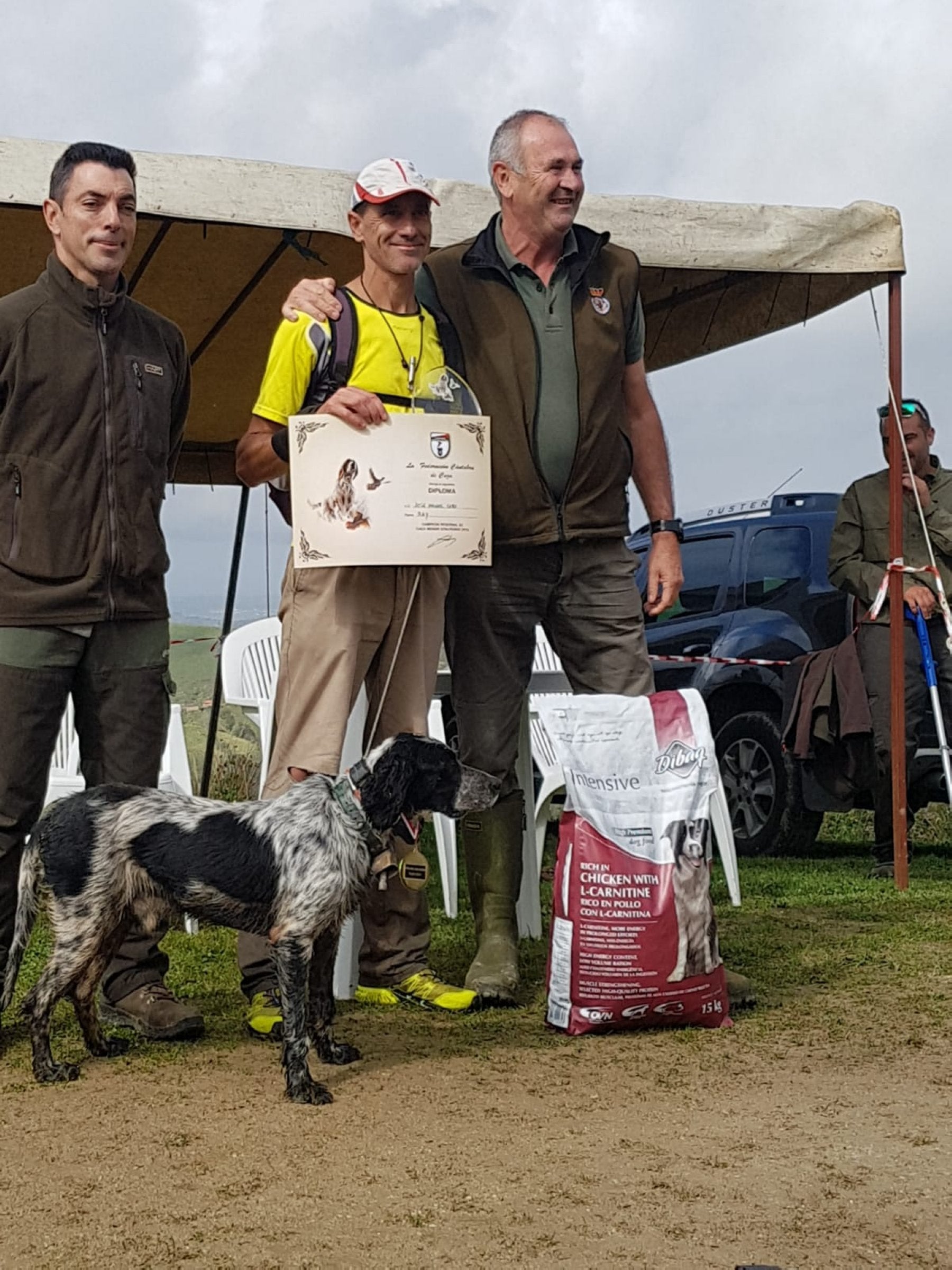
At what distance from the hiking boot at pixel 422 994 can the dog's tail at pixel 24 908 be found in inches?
40.2

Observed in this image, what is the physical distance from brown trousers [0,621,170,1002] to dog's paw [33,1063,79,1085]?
379 millimetres

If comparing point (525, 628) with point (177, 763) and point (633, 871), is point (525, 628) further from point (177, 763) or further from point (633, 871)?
point (177, 763)

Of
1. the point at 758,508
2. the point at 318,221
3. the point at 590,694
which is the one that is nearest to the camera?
the point at 590,694

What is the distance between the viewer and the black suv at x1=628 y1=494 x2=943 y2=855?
8.12 metres

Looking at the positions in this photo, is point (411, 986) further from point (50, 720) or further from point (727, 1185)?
point (727, 1185)

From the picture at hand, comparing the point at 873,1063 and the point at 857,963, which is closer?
the point at 873,1063

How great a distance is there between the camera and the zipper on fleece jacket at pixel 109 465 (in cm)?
366

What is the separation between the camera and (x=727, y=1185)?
8.93ft

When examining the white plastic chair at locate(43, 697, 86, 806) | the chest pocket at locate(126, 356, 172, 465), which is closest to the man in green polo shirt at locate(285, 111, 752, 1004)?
the chest pocket at locate(126, 356, 172, 465)

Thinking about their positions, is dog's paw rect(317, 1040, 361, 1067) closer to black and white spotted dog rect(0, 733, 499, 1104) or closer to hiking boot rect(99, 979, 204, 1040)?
black and white spotted dog rect(0, 733, 499, 1104)

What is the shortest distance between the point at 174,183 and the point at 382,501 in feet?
4.61

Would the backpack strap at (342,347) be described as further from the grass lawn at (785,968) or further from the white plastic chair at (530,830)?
the grass lawn at (785,968)

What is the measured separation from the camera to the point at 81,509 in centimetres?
363

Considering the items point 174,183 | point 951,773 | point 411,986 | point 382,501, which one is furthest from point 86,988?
point 951,773
